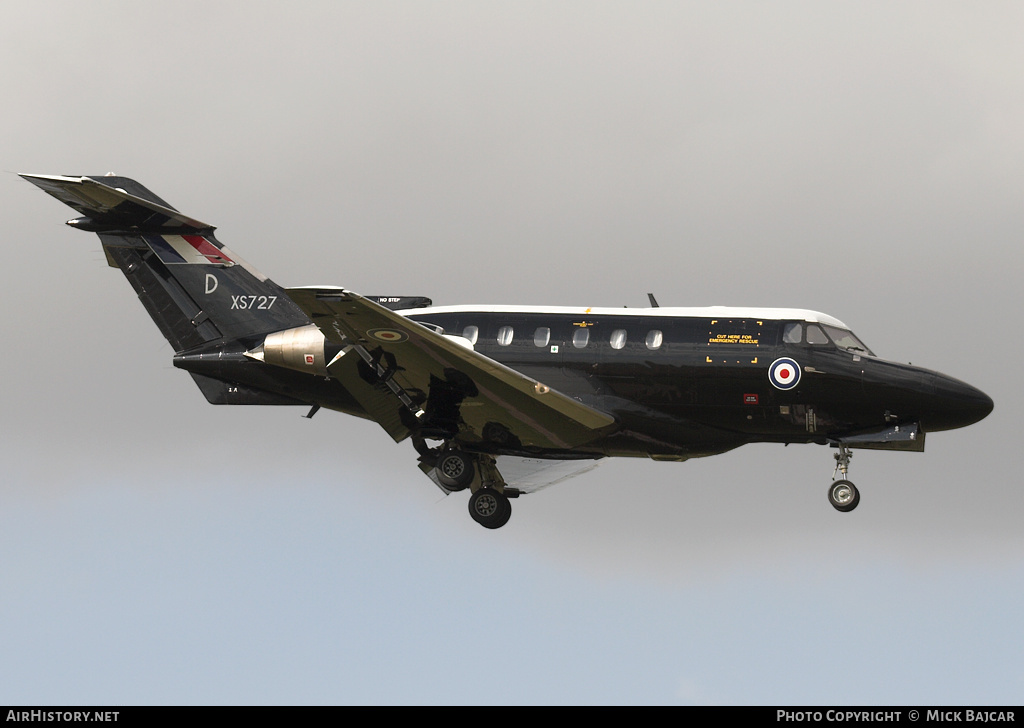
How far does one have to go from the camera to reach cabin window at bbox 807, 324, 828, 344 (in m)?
45.3

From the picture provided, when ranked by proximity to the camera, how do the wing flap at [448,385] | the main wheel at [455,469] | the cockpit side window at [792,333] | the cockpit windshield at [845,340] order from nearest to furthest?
1. the wing flap at [448,385]
2. the cockpit side window at [792,333]
3. the cockpit windshield at [845,340]
4. the main wheel at [455,469]

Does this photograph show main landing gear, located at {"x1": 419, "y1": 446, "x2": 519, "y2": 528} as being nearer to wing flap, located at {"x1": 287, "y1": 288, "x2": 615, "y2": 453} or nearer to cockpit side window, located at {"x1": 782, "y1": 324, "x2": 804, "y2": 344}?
wing flap, located at {"x1": 287, "y1": 288, "x2": 615, "y2": 453}

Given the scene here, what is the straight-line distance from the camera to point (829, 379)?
Result: 4488cm

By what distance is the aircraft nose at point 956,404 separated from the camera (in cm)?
4481

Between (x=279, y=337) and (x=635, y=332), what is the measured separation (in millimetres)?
9473

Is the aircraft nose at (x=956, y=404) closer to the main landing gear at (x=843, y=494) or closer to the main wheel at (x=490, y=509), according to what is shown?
the main landing gear at (x=843, y=494)

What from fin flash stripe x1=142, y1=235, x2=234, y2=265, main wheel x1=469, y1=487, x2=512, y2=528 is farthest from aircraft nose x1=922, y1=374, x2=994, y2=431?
fin flash stripe x1=142, y1=235, x2=234, y2=265

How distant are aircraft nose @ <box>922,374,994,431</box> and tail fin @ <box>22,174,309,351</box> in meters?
17.6

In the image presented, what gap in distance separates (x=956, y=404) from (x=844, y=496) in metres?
3.72

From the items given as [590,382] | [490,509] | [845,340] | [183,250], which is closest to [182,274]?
[183,250]

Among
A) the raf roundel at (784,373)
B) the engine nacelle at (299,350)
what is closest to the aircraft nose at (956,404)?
the raf roundel at (784,373)

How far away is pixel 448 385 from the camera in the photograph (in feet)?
148

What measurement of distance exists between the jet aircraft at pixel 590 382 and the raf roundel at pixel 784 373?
0.04 metres
